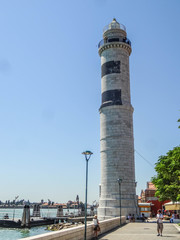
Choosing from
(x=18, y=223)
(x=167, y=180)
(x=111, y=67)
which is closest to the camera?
(x=167, y=180)

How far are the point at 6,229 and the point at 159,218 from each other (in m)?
38.1

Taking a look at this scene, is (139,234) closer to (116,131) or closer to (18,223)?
(116,131)

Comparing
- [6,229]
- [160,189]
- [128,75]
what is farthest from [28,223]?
[128,75]

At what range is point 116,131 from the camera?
37.4m

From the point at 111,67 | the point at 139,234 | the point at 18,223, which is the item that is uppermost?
the point at 111,67

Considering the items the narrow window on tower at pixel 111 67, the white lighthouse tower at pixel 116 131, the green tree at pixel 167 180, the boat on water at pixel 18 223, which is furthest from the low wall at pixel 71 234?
the boat on water at pixel 18 223

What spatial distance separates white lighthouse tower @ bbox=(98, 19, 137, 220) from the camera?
35.8 m

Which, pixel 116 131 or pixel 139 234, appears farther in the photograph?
pixel 116 131

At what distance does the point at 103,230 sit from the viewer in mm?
20641

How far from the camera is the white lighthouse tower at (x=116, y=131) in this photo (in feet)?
117

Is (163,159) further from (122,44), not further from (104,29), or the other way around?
(104,29)

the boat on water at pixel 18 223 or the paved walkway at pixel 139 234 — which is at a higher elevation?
the paved walkway at pixel 139 234

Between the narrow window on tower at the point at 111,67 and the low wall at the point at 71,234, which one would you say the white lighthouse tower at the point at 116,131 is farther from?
the low wall at the point at 71,234

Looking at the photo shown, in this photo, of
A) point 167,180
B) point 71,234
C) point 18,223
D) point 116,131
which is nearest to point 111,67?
point 116,131
